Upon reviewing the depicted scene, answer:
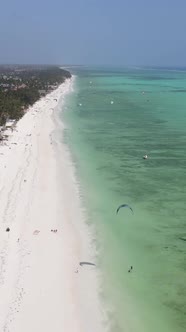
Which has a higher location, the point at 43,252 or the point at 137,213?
the point at 137,213

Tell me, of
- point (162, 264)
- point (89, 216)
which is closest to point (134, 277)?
point (162, 264)

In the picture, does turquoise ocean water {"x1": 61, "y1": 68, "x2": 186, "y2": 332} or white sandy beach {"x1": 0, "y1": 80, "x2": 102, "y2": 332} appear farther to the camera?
turquoise ocean water {"x1": 61, "y1": 68, "x2": 186, "y2": 332}

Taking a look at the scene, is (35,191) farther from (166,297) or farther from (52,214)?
(166,297)

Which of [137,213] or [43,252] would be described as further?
[137,213]

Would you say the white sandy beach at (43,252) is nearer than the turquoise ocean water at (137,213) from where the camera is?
Yes
